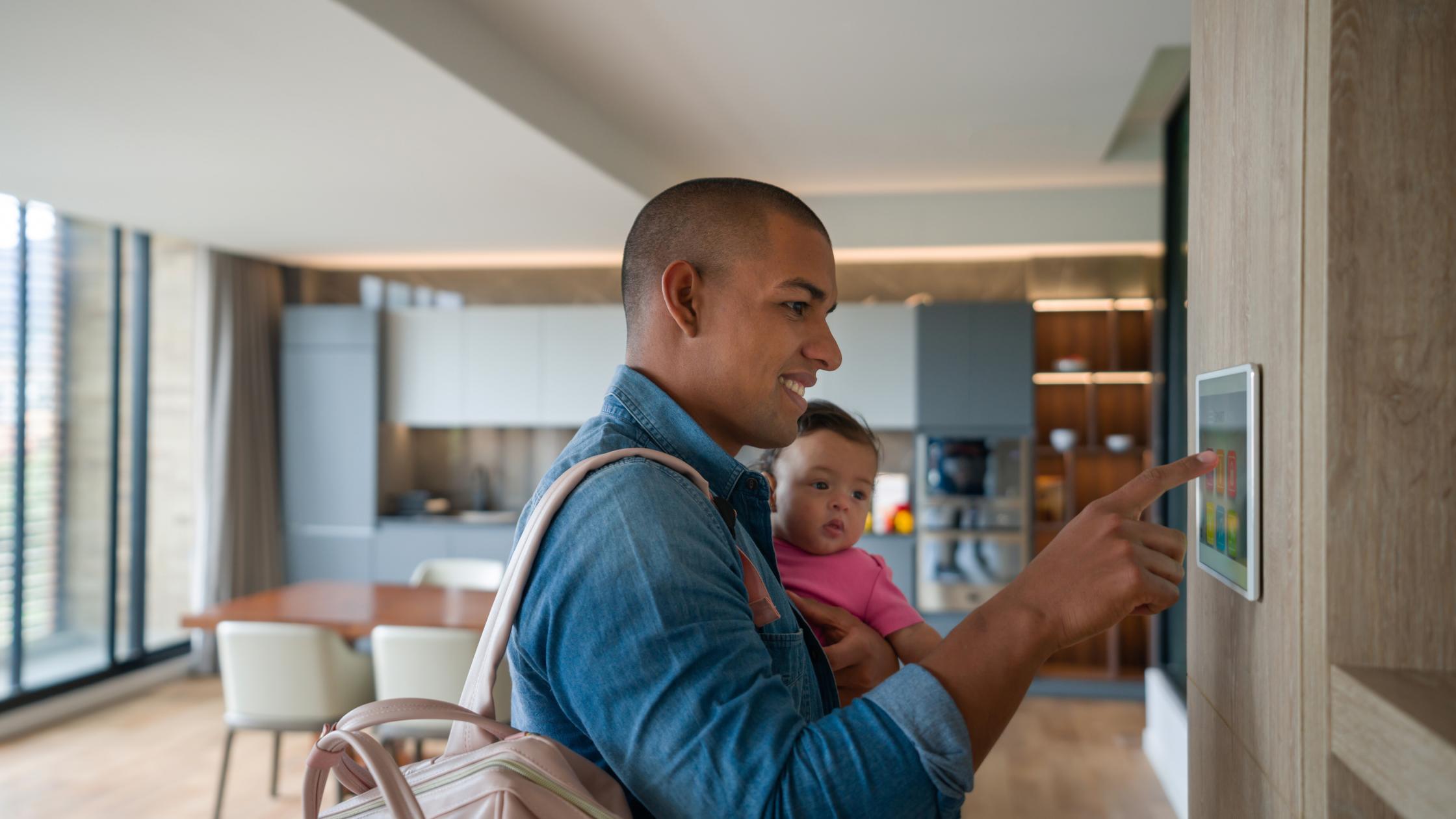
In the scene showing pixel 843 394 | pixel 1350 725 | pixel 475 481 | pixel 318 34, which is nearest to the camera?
pixel 1350 725

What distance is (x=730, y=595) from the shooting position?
2.55 feet

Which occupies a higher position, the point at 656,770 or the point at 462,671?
the point at 656,770

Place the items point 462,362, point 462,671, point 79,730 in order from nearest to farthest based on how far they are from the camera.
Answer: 1. point 462,671
2. point 79,730
3. point 462,362

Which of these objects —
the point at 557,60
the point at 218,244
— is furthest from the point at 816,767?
the point at 218,244

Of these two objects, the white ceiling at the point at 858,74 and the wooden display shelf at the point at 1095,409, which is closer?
the white ceiling at the point at 858,74

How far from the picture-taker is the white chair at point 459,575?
15.4 ft

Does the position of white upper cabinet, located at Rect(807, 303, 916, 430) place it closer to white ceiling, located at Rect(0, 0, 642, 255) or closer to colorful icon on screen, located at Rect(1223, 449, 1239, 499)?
white ceiling, located at Rect(0, 0, 642, 255)

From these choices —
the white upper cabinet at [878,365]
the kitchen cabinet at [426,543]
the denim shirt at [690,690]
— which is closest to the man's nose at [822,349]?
the denim shirt at [690,690]

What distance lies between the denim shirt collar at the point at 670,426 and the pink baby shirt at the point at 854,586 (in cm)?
66

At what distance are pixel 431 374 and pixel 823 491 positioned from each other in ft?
16.9

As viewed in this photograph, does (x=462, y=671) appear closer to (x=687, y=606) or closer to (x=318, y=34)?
(x=318, y=34)

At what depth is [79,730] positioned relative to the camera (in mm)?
4934

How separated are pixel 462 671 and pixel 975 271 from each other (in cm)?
417

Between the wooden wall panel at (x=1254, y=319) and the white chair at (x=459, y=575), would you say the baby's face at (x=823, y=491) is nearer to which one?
the wooden wall panel at (x=1254, y=319)
